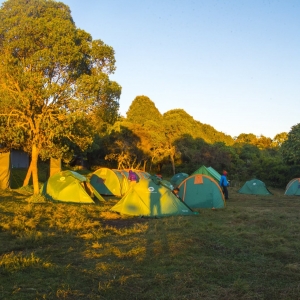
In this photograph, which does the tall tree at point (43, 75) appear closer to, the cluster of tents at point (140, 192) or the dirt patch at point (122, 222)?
the cluster of tents at point (140, 192)

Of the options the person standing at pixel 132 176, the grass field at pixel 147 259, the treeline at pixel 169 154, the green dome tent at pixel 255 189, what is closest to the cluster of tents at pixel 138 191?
the person standing at pixel 132 176

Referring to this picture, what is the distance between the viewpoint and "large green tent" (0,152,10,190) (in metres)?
19.1

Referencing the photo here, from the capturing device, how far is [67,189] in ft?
50.3

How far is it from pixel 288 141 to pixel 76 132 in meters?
16.7

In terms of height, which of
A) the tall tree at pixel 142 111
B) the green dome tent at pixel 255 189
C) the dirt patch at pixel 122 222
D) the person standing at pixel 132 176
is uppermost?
the tall tree at pixel 142 111

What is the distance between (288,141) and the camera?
27.4 meters

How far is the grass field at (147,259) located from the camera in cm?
484

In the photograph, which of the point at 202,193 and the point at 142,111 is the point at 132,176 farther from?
the point at 142,111

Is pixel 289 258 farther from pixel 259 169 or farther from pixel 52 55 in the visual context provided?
pixel 259 169

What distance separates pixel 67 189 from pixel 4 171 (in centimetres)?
571

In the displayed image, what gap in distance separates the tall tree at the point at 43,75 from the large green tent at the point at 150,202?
5207 mm

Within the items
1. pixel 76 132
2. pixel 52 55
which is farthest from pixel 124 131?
pixel 52 55

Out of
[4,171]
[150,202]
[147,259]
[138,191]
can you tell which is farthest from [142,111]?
[147,259]

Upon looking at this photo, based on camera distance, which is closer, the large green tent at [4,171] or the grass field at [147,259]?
the grass field at [147,259]
